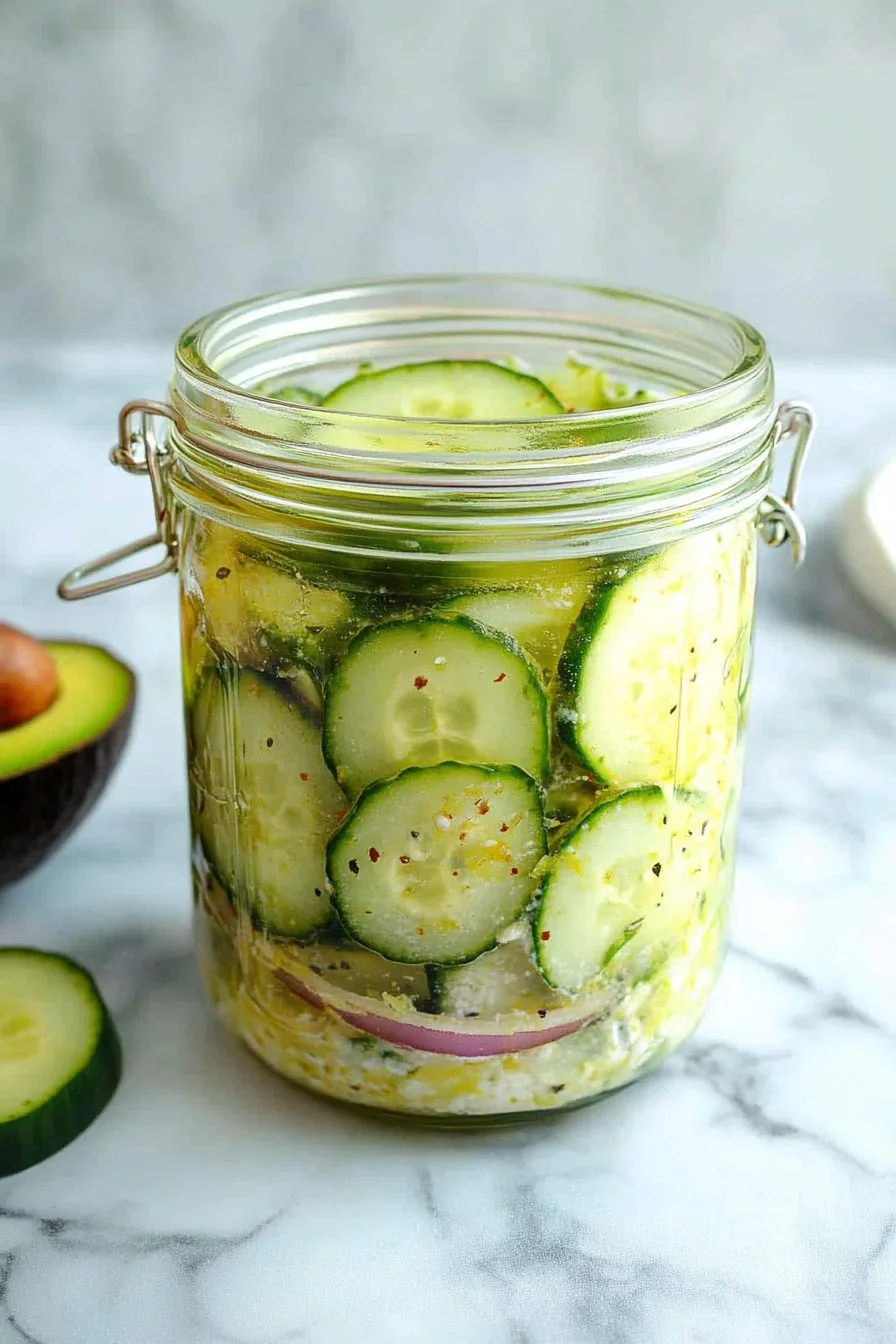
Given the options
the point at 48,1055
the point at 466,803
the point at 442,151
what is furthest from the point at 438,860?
the point at 442,151

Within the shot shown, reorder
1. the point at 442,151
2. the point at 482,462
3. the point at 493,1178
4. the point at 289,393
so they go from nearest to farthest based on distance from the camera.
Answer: the point at 482,462 → the point at 493,1178 → the point at 289,393 → the point at 442,151

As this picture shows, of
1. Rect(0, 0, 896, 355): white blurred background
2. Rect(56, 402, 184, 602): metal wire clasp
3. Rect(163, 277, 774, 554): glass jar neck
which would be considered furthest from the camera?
Rect(0, 0, 896, 355): white blurred background

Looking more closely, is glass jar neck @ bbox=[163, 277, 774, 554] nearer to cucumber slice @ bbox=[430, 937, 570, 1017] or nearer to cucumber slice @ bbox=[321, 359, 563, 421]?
cucumber slice @ bbox=[321, 359, 563, 421]

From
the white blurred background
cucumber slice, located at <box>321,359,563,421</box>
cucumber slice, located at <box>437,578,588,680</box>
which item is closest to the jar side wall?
cucumber slice, located at <box>437,578,588,680</box>

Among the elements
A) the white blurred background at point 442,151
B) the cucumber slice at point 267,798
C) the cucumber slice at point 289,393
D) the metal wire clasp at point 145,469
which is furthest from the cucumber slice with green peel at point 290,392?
the white blurred background at point 442,151

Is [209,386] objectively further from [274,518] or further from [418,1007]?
[418,1007]

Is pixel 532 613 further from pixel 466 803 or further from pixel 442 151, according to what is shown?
pixel 442 151

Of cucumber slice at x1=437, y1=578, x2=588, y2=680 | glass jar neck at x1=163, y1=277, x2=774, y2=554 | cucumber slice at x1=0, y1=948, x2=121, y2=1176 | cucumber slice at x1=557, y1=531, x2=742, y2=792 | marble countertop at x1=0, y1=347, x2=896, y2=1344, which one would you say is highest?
glass jar neck at x1=163, y1=277, x2=774, y2=554

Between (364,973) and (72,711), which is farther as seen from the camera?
(72,711)
